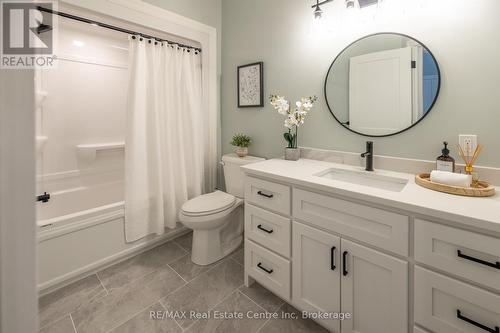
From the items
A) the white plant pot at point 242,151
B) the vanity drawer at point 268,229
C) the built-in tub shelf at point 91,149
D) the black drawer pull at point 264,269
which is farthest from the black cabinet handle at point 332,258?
the built-in tub shelf at point 91,149

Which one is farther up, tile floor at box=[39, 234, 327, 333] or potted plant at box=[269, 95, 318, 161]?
potted plant at box=[269, 95, 318, 161]

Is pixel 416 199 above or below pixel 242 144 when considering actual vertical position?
below

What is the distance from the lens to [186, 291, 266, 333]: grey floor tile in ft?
4.56

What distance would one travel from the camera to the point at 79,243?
176 centimetres

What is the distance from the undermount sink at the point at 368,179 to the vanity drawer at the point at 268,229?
0.38 m

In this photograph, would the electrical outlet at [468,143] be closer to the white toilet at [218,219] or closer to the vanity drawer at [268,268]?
the vanity drawer at [268,268]

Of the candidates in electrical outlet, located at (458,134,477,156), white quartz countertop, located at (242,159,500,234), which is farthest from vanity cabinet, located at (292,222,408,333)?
electrical outlet, located at (458,134,477,156)

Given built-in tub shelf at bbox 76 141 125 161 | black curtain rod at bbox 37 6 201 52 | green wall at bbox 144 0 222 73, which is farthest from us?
built-in tub shelf at bbox 76 141 125 161

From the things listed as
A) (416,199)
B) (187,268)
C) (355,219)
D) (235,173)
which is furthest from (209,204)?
(416,199)

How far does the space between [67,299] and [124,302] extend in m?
0.38

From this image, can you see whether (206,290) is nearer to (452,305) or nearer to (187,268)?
(187,268)

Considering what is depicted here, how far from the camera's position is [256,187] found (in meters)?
1.55

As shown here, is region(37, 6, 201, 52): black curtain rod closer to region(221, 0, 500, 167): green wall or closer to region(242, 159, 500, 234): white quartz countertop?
region(221, 0, 500, 167): green wall

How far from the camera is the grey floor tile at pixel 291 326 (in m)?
1.38
